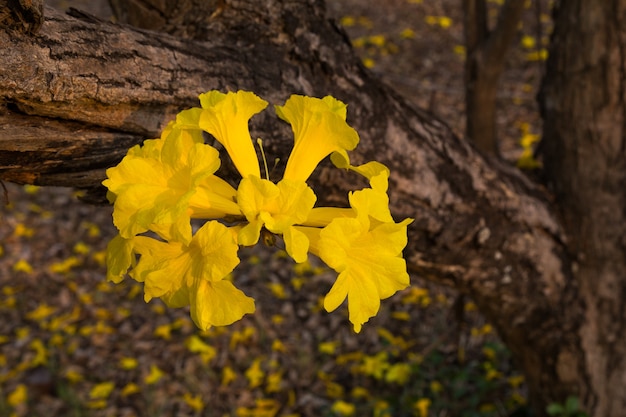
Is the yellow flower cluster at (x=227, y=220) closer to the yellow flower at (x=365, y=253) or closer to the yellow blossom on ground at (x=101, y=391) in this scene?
the yellow flower at (x=365, y=253)

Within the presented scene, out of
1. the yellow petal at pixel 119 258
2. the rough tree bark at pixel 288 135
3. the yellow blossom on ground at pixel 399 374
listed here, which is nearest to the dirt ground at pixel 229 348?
the yellow blossom on ground at pixel 399 374

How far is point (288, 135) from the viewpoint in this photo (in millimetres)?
1604

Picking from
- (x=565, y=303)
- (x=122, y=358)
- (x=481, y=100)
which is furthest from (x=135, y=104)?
(x=122, y=358)

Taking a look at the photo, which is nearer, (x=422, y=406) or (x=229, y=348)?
(x=422, y=406)

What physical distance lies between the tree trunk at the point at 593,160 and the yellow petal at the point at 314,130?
5.34ft

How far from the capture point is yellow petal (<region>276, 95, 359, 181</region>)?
1084 millimetres

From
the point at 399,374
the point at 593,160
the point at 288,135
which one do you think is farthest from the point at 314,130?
the point at 399,374

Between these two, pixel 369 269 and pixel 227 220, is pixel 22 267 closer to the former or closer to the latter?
pixel 227 220

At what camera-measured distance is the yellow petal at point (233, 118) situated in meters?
1.06

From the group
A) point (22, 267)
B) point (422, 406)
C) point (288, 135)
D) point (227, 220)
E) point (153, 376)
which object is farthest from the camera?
point (22, 267)

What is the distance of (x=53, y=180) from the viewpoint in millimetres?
1425

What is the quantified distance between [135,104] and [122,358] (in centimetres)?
302

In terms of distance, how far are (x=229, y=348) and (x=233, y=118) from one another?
10.2 feet

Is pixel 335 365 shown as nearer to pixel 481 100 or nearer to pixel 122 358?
pixel 122 358
